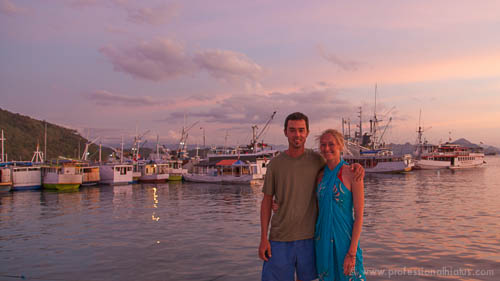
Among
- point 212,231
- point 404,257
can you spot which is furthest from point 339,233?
point 212,231

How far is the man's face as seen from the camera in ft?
17.7

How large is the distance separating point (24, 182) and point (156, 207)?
3399cm

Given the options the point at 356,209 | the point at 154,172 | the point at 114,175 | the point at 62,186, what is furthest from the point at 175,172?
the point at 356,209

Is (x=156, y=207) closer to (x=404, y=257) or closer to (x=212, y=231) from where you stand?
(x=212, y=231)

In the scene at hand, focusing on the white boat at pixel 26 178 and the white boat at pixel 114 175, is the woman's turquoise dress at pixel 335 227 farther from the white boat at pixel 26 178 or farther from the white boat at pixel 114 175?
the white boat at pixel 114 175

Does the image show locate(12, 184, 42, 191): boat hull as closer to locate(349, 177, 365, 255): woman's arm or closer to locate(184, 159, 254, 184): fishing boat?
locate(184, 159, 254, 184): fishing boat

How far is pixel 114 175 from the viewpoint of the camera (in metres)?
62.5

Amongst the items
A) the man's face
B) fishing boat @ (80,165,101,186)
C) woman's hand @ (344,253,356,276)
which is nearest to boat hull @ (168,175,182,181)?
fishing boat @ (80,165,101,186)

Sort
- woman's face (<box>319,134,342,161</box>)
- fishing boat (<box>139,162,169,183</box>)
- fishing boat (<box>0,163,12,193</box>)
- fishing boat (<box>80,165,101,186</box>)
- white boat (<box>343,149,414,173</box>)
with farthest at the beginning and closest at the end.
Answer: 1. white boat (<box>343,149,414,173</box>)
2. fishing boat (<box>139,162,169,183</box>)
3. fishing boat (<box>80,165,101,186</box>)
4. fishing boat (<box>0,163,12,193</box>)
5. woman's face (<box>319,134,342,161</box>)

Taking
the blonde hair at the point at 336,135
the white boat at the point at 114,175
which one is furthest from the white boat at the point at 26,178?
the blonde hair at the point at 336,135

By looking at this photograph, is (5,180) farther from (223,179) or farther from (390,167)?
(390,167)

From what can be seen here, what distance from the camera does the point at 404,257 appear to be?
515 inches

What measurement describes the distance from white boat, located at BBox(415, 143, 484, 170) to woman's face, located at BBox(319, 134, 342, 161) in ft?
342

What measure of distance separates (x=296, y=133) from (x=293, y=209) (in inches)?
45.3
